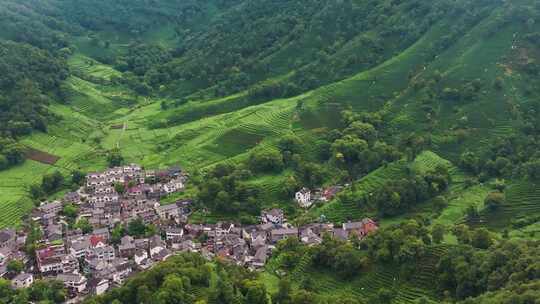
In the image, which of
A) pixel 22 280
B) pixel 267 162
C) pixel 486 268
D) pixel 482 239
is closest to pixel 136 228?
pixel 22 280

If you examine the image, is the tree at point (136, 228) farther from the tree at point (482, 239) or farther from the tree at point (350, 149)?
the tree at point (482, 239)

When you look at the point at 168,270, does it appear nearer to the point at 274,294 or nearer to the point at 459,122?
the point at 274,294

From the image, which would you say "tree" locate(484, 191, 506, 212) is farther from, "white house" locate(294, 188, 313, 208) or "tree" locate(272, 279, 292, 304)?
"tree" locate(272, 279, 292, 304)

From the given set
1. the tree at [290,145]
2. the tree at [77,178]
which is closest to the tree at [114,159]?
the tree at [77,178]

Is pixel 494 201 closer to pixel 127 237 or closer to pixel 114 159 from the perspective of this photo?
pixel 127 237

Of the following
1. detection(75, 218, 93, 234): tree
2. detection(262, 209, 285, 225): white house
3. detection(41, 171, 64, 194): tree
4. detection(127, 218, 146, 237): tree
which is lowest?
detection(262, 209, 285, 225): white house

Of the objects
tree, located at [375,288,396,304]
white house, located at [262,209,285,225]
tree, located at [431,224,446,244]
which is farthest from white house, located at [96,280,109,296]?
tree, located at [431,224,446,244]

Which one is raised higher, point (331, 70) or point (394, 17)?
point (394, 17)

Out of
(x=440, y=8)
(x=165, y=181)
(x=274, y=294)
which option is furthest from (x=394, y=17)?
(x=274, y=294)
